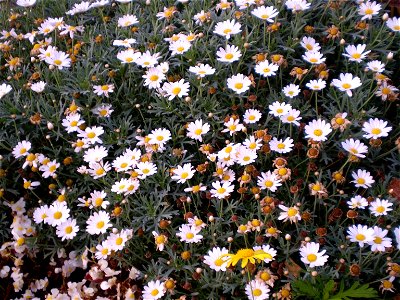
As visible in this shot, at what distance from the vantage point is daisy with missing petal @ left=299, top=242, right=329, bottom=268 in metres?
2.22

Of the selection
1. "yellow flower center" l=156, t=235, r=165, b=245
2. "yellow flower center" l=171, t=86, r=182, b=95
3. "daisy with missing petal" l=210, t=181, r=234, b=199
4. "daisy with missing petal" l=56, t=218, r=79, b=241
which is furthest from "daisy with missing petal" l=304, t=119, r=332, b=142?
"daisy with missing petal" l=56, t=218, r=79, b=241

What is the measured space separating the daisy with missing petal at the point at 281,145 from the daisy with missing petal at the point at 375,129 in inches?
13.2

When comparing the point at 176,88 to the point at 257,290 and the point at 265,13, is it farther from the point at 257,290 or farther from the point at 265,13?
the point at 257,290

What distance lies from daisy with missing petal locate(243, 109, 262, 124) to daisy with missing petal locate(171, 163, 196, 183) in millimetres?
341

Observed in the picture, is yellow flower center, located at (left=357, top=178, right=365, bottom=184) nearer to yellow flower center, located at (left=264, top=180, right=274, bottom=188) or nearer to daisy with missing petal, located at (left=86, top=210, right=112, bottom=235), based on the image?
yellow flower center, located at (left=264, top=180, right=274, bottom=188)

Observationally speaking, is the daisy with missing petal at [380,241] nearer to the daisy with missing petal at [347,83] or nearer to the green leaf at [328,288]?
the green leaf at [328,288]

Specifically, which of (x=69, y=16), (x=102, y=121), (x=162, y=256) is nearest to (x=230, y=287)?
(x=162, y=256)

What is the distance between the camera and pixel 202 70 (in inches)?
111

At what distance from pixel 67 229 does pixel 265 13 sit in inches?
57.4

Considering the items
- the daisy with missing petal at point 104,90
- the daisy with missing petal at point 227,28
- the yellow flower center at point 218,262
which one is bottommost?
the yellow flower center at point 218,262

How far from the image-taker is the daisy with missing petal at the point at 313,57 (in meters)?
2.83

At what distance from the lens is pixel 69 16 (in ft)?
11.9

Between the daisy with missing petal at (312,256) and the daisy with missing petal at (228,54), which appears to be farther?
the daisy with missing petal at (228,54)

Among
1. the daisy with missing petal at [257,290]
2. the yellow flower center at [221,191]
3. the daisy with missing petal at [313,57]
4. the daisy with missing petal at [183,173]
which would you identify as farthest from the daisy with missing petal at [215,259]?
the daisy with missing petal at [313,57]
